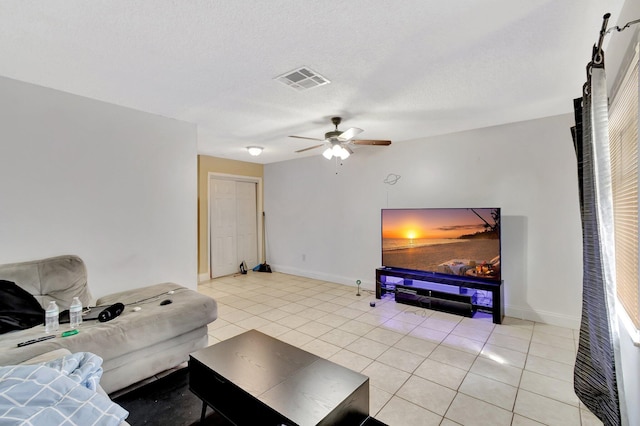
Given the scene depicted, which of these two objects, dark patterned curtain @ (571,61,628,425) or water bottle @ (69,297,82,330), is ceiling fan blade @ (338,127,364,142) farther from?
water bottle @ (69,297,82,330)

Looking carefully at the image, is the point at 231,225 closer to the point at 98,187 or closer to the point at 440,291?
the point at 98,187

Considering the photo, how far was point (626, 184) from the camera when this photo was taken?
1.58 m

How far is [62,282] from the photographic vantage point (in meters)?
2.38

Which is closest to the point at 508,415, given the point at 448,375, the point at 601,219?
the point at 448,375

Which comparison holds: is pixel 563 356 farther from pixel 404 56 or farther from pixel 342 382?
pixel 404 56

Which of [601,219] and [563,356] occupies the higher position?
[601,219]

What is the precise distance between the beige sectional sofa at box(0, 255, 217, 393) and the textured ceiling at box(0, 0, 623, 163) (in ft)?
5.29

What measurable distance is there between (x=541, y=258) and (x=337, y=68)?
3.22 meters

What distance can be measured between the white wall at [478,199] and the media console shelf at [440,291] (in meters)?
0.40

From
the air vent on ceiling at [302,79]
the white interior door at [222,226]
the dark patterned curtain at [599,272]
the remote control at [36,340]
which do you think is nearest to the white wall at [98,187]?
the remote control at [36,340]

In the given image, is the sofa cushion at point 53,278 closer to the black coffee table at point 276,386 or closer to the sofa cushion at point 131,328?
the sofa cushion at point 131,328

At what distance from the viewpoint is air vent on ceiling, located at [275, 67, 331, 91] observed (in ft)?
7.50


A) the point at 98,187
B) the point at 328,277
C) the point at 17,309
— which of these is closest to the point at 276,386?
the point at 17,309

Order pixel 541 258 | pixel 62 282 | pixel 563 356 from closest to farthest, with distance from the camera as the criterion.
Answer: pixel 62 282, pixel 563 356, pixel 541 258
